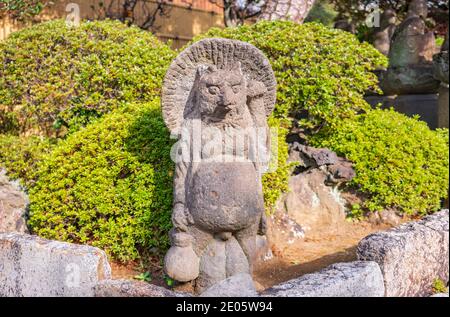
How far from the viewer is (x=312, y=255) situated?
13.6 feet

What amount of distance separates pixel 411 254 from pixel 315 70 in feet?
7.54

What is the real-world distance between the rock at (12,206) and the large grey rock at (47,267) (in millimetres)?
889

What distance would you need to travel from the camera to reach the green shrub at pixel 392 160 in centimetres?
482

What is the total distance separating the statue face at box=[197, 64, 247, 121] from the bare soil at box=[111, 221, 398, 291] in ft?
3.89

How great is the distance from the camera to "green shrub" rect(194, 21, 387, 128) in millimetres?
4770

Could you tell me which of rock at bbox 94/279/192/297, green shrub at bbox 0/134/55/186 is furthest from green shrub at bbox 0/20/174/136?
rock at bbox 94/279/192/297

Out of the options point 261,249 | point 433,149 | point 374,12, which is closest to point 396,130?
point 433,149

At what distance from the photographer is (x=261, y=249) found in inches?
126

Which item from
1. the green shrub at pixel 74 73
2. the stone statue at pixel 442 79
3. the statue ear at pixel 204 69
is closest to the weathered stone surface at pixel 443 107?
the stone statue at pixel 442 79

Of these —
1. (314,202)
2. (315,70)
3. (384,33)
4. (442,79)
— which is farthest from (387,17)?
(314,202)

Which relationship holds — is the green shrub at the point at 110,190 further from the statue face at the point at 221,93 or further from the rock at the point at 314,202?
the rock at the point at 314,202
